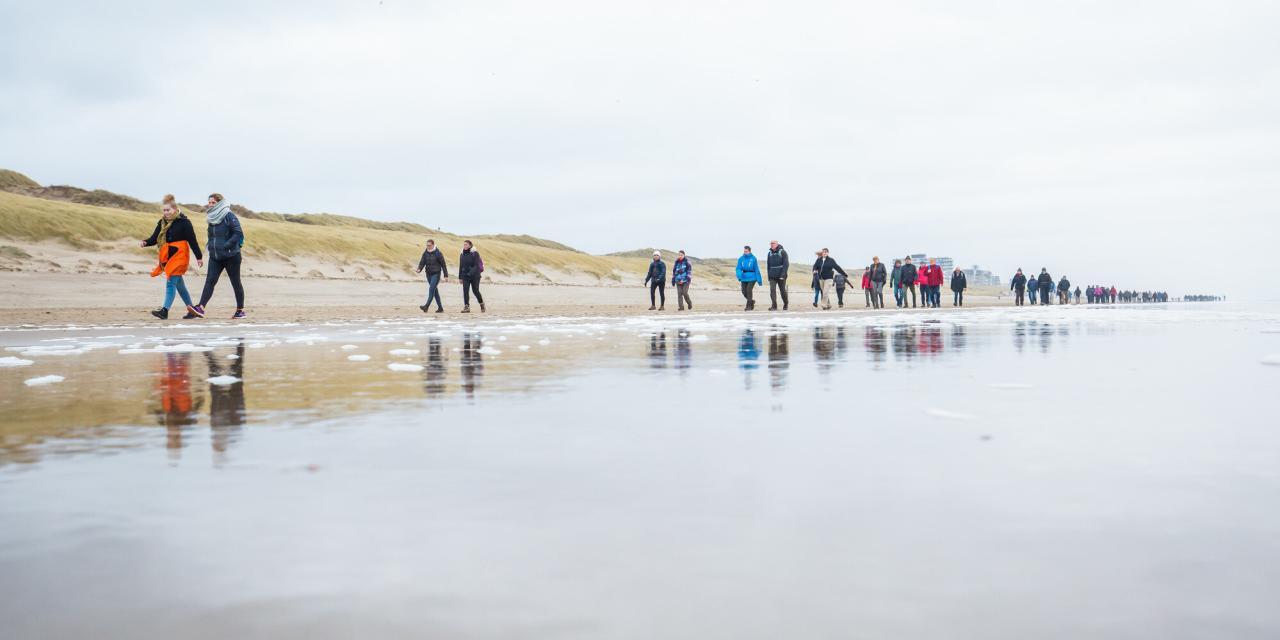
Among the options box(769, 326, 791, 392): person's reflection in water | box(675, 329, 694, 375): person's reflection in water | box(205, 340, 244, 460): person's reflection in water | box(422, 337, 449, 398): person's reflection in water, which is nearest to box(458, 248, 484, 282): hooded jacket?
box(675, 329, 694, 375): person's reflection in water

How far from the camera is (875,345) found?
961 cm

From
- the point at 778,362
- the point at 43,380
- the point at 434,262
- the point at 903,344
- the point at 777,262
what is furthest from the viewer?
the point at 777,262

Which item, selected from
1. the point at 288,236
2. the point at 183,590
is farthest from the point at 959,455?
the point at 288,236

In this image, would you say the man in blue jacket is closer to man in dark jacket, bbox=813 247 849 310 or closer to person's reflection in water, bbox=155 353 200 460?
man in dark jacket, bbox=813 247 849 310

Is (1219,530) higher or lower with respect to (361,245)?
lower

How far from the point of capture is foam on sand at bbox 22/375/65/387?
5.86 metres

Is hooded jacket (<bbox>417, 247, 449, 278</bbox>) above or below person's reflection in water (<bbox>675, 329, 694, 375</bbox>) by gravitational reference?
above

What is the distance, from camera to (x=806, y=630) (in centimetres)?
168

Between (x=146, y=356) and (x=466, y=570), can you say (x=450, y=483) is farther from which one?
(x=146, y=356)

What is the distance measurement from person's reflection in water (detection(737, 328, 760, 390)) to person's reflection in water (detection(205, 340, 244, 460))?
285 cm

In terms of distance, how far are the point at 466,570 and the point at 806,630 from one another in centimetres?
77

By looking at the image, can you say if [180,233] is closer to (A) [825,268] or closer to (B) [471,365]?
(B) [471,365]

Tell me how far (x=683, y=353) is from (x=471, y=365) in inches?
85.6

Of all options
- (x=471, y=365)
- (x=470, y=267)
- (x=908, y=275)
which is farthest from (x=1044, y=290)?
(x=471, y=365)
